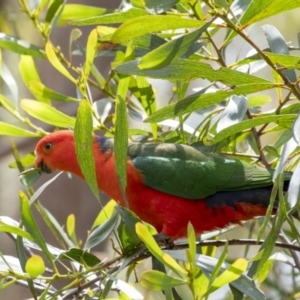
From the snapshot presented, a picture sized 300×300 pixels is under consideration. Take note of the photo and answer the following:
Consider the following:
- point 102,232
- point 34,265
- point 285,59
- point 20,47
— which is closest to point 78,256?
point 102,232

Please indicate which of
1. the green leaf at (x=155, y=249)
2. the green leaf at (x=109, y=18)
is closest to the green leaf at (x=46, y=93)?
the green leaf at (x=109, y=18)

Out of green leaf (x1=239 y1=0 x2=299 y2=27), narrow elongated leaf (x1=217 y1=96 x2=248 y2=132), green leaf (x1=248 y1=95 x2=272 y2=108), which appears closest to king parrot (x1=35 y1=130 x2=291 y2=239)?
green leaf (x1=248 y1=95 x2=272 y2=108)

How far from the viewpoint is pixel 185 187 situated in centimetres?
174

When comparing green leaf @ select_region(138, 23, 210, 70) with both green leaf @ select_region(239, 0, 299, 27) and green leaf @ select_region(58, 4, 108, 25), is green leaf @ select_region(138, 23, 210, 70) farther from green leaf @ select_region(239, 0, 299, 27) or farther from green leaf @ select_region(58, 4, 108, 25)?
green leaf @ select_region(58, 4, 108, 25)

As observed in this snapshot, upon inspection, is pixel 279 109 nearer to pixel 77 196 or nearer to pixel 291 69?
pixel 291 69

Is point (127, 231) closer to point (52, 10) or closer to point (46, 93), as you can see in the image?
point (46, 93)

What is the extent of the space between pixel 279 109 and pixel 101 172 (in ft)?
1.91

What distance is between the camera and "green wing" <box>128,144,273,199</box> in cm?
167

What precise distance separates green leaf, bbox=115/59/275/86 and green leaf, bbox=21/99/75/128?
0.36 meters

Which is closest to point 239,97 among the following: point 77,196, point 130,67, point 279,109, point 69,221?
point 279,109

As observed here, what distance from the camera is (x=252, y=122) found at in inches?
50.3

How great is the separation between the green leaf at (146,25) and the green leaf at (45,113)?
439mm

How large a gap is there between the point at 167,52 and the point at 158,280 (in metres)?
0.38

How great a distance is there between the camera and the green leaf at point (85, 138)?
122 cm
